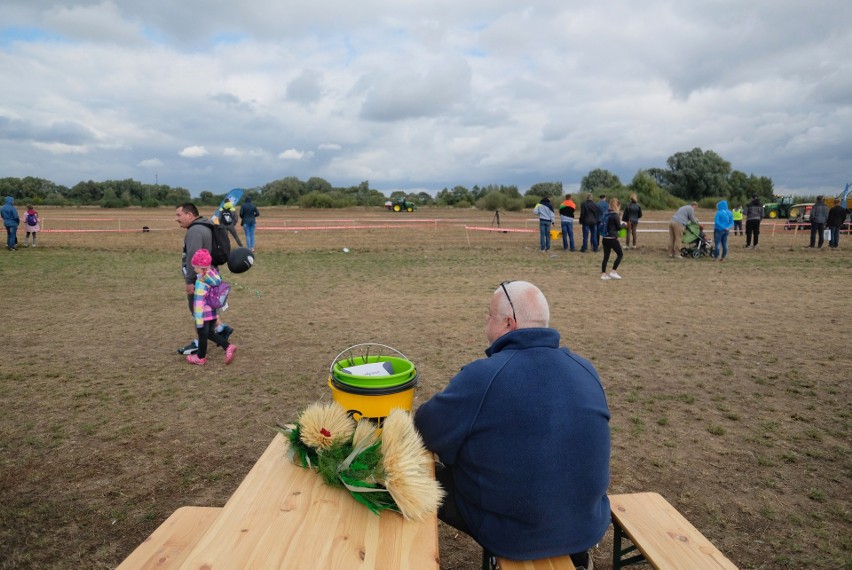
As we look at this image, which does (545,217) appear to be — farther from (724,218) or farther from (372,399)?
(372,399)

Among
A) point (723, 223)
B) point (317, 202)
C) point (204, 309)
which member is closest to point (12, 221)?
point (204, 309)

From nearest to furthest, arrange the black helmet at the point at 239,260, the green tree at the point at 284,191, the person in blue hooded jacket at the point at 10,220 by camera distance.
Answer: the black helmet at the point at 239,260
the person in blue hooded jacket at the point at 10,220
the green tree at the point at 284,191

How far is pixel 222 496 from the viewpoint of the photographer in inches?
145

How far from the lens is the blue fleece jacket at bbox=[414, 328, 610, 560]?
6.63ft

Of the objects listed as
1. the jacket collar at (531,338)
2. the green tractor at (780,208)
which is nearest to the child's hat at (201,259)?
the jacket collar at (531,338)

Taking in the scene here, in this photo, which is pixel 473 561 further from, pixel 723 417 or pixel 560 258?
pixel 560 258

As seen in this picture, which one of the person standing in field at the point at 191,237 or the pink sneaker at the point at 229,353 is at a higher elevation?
the person standing in field at the point at 191,237

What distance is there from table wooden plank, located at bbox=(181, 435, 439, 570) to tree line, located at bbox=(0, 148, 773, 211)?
50685mm

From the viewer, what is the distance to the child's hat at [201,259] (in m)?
5.81

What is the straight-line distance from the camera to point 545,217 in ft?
58.7

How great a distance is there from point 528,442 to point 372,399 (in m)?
0.66

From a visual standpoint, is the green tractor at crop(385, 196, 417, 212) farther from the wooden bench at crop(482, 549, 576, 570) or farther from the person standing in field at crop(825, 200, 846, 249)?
the wooden bench at crop(482, 549, 576, 570)

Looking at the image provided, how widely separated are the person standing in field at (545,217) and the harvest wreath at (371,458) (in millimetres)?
16114

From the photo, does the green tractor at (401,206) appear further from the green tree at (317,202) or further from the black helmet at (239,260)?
the black helmet at (239,260)
